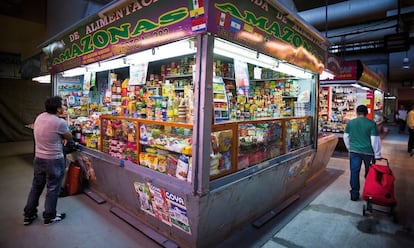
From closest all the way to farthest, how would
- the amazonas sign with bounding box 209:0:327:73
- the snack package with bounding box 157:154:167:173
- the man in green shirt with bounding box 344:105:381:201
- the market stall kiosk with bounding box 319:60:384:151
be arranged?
the amazonas sign with bounding box 209:0:327:73
the snack package with bounding box 157:154:167:173
the man in green shirt with bounding box 344:105:381:201
the market stall kiosk with bounding box 319:60:384:151

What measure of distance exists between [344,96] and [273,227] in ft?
24.6

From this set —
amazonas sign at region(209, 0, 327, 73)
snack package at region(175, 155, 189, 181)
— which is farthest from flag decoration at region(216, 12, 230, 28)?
snack package at region(175, 155, 189, 181)

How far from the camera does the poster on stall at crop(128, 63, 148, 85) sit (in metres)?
3.23

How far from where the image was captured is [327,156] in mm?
5664

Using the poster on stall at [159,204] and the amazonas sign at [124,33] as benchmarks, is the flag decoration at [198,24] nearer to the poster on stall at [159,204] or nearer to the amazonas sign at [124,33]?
the amazonas sign at [124,33]

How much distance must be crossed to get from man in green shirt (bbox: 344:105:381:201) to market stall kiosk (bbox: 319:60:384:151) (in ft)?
12.3

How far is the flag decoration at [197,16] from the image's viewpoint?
79.6 inches

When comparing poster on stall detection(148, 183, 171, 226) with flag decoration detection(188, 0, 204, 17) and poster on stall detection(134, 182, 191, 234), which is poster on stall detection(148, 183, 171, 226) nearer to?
poster on stall detection(134, 182, 191, 234)

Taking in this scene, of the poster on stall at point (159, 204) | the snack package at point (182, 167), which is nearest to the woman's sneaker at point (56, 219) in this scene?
the poster on stall at point (159, 204)

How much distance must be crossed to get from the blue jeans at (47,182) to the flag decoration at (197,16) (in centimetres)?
239

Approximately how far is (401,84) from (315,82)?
69.4 feet

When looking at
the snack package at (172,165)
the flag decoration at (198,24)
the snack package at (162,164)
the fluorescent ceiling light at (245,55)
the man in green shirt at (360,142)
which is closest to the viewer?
the flag decoration at (198,24)

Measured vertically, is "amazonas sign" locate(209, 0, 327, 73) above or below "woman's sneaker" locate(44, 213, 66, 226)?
above

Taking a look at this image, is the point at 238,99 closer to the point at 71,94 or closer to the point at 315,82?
the point at 315,82
